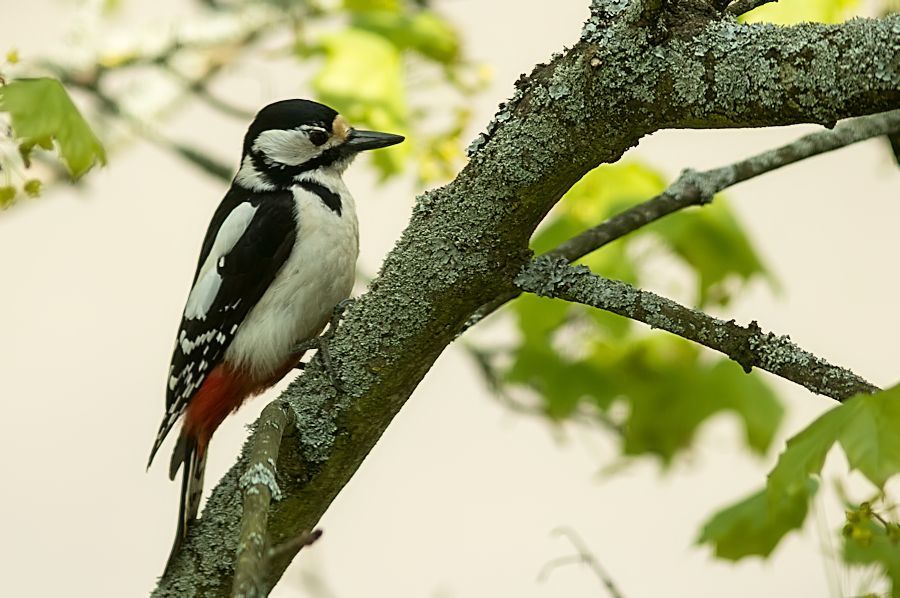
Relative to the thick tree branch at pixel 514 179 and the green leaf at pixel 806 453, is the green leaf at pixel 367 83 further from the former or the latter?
the green leaf at pixel 806 453

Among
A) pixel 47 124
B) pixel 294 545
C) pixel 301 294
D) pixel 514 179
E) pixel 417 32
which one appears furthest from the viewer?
pixel 417 32

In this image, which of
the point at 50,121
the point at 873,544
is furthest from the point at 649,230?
the point at 50,121

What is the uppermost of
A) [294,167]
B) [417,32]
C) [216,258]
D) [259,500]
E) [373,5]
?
[373,5]

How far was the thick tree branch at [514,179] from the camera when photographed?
1.15 m

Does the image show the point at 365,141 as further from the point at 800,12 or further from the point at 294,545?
the point at 294,545

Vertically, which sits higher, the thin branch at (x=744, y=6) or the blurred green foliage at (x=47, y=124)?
the thin branch at (x=744, y=6)

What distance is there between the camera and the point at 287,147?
257 centimetres

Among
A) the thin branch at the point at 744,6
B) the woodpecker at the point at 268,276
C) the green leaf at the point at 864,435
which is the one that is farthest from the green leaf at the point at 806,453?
the woodpecker at the point at 268,276

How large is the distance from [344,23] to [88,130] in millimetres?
1496

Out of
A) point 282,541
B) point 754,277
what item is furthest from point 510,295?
point 754,277

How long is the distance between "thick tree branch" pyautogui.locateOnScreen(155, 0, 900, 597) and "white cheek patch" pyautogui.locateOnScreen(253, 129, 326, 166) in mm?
1052

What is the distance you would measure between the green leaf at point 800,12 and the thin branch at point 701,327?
2.52 feet

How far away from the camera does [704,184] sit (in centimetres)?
194

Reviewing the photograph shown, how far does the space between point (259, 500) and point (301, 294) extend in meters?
1.14
